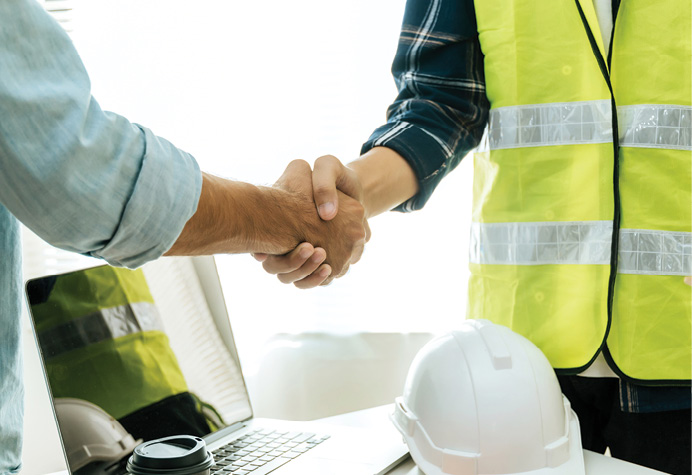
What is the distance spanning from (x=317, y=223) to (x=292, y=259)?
0.33ft

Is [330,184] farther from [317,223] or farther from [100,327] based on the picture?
[100,327]

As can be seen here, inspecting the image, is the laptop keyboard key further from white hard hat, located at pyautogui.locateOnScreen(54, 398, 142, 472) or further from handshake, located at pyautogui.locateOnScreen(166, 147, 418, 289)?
handshake, located at pyautogui.locateOnScreen(166, 147, 418, 289)

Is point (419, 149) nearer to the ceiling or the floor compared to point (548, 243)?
nearer to the ceiling

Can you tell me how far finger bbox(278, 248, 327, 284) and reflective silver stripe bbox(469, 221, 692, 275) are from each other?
12.0 inches

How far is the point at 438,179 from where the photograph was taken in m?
1.40

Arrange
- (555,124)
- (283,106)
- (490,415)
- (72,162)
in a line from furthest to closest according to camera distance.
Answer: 1. (283,106)
2. (555,124)
3. (490,415)
4. (72,162)

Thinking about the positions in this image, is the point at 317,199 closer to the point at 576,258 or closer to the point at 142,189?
the point at 576,258

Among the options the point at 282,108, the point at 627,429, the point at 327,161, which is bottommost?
the point at 627,429

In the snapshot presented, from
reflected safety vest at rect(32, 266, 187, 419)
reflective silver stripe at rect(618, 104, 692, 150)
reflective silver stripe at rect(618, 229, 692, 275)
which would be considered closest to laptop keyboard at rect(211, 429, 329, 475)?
reflected safety vest at rect(32, 266, 187, 419)

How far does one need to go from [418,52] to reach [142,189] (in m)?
0.82

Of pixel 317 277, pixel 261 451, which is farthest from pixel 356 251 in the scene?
pixel 261 451

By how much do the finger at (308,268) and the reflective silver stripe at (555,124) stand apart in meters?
0.39

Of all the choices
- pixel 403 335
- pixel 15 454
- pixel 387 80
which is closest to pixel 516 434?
pixel 15 454

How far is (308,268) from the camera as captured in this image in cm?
128
